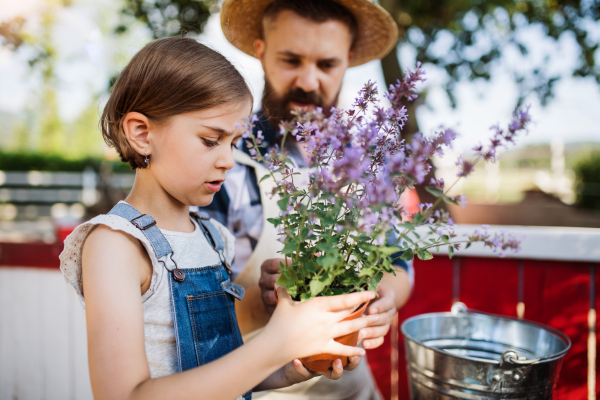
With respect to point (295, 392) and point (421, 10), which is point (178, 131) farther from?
point (421, 10)

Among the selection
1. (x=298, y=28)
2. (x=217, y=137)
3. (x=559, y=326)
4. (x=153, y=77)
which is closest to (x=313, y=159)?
(x=217, y=137)

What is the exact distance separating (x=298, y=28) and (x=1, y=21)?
422 centimetres

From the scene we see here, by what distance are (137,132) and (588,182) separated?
1628 centimetres

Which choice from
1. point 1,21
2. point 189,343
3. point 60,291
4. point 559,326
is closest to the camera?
point 189,343

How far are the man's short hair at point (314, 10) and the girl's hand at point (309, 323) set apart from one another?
3.95 ft

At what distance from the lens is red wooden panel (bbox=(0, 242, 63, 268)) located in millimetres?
2633

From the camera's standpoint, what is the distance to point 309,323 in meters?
0.84

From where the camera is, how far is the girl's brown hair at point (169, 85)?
1060mm

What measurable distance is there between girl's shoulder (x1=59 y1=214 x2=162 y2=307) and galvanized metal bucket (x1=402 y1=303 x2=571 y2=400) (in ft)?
2.47

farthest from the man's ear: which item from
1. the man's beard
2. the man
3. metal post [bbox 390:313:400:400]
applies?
metal post [bbox 390:313:400:400]

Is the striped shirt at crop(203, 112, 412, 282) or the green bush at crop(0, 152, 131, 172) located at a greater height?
the green bush at crop(0, 152, 131, 172)

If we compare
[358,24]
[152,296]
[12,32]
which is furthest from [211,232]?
[12,32]

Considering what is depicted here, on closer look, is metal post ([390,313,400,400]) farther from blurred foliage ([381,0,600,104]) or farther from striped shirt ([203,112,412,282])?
blurred foliage ([381,0,600,104])

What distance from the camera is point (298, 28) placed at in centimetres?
162
